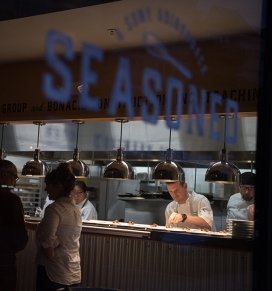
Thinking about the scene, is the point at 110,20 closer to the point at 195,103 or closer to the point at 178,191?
Result: the point at 195,103

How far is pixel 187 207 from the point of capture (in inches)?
190

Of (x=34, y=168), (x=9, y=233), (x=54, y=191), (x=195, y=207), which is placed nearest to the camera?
(x=9, y=233)

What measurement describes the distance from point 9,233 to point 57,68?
1523 millimetres

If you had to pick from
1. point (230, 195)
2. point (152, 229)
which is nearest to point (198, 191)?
point (230, 195)

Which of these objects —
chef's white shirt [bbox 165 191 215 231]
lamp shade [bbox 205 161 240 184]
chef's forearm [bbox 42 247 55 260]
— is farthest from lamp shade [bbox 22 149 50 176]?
lamp shade [bbox 205 161 240 184]

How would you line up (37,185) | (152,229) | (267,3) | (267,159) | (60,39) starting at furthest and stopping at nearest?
(37,185) < (152,229) < (60,39) < (267,3) < (267,159)

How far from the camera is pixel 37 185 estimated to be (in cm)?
517

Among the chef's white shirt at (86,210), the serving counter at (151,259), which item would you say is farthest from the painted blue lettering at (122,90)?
the chef's white shirt at (86,210)

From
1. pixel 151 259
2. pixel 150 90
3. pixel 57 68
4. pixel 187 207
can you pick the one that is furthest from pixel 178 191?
pixel 57 68

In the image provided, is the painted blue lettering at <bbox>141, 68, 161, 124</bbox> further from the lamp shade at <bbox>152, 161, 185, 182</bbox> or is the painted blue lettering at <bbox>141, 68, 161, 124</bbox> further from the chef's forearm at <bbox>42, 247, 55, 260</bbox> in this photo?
the chef's forearm at <bbox>42, 247, 55, 260</bbox>

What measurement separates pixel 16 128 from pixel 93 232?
191cm

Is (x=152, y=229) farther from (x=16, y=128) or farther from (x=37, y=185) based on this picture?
(x=16, y=128)

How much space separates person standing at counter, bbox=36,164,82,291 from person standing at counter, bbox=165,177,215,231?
1.37 meters

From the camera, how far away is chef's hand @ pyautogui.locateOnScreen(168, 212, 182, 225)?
14.5 feet
